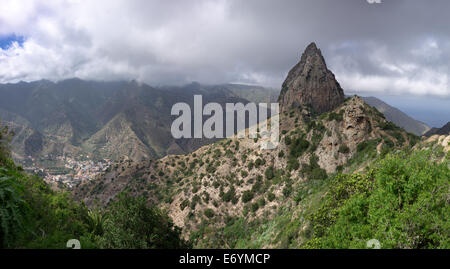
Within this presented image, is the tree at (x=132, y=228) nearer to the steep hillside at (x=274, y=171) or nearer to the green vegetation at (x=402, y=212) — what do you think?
the green vegetation at (x=402, y=212)

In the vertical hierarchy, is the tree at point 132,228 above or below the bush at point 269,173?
above

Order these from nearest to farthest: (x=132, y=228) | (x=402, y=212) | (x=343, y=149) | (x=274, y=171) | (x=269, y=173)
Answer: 1. (x=402, y=212)
2. (x=132, y=228)
3. (x=343, y=149)
4. (x=269, y=173)
5. (x=274, y=171)

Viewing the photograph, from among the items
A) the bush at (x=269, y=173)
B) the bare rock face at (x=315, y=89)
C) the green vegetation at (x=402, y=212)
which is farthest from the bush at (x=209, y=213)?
the bare rock face at (x=315, y=89)

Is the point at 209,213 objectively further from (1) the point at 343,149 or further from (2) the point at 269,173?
(1) the point at 343,149

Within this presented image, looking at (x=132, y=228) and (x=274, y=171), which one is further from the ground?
(x=132, y=228)

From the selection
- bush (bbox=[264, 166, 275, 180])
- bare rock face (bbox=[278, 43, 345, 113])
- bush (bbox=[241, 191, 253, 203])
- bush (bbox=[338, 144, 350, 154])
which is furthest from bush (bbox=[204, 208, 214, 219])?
bare rock face (bbox=[278, 43, 345, 113])

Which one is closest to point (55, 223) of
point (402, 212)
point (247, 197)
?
point (402, 212)

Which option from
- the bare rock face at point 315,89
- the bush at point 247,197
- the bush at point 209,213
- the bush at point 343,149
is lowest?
the bush at point 209,213

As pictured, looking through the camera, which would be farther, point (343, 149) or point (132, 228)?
point (343, 149)

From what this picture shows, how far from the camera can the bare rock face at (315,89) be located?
202ft

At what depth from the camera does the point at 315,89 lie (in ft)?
204
